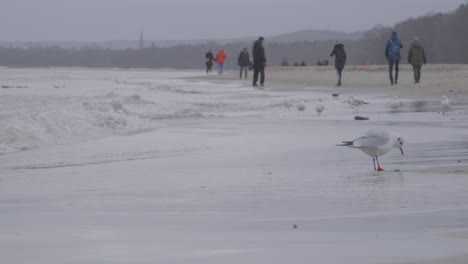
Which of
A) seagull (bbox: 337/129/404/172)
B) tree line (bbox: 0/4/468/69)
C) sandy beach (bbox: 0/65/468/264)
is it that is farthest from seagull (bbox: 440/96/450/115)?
tree line (bbox: 0/4/468/69)

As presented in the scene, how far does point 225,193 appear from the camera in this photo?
6.50 meters

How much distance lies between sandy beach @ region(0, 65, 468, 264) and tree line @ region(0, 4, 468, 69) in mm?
65120

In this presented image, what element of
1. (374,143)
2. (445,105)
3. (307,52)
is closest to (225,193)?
(374,143)

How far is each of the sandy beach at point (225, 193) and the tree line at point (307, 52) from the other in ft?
214

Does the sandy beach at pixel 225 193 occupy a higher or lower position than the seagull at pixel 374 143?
lower

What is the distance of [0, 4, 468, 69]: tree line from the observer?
85.9 meters

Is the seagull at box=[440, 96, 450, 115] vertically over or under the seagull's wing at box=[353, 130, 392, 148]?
under

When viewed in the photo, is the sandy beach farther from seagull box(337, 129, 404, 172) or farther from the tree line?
the tree line

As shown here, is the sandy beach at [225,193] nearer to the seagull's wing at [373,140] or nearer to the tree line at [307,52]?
the seagull's wing at [373,140]

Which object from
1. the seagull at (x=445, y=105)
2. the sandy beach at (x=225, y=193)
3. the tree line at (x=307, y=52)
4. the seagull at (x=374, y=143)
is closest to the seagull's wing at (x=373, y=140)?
the seagull at (x=374, y=143)

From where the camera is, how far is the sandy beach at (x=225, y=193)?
441 cm

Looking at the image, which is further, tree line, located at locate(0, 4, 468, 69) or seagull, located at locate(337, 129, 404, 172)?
tree line, located at locate(0, 4, 468, 69)

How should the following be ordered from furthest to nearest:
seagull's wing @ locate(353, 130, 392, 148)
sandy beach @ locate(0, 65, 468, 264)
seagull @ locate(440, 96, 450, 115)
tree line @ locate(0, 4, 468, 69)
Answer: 1. tree line @ locate(0, 4, 468, 69)
2. seagull @ locate(440, 96, 450, 115)
3. seagull's wing @ locate(353, 130, 392, 148)
4. sandy beach @ locate(0, 65, 468, 264)

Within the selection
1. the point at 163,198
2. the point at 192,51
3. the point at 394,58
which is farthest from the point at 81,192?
the point at 192,51
